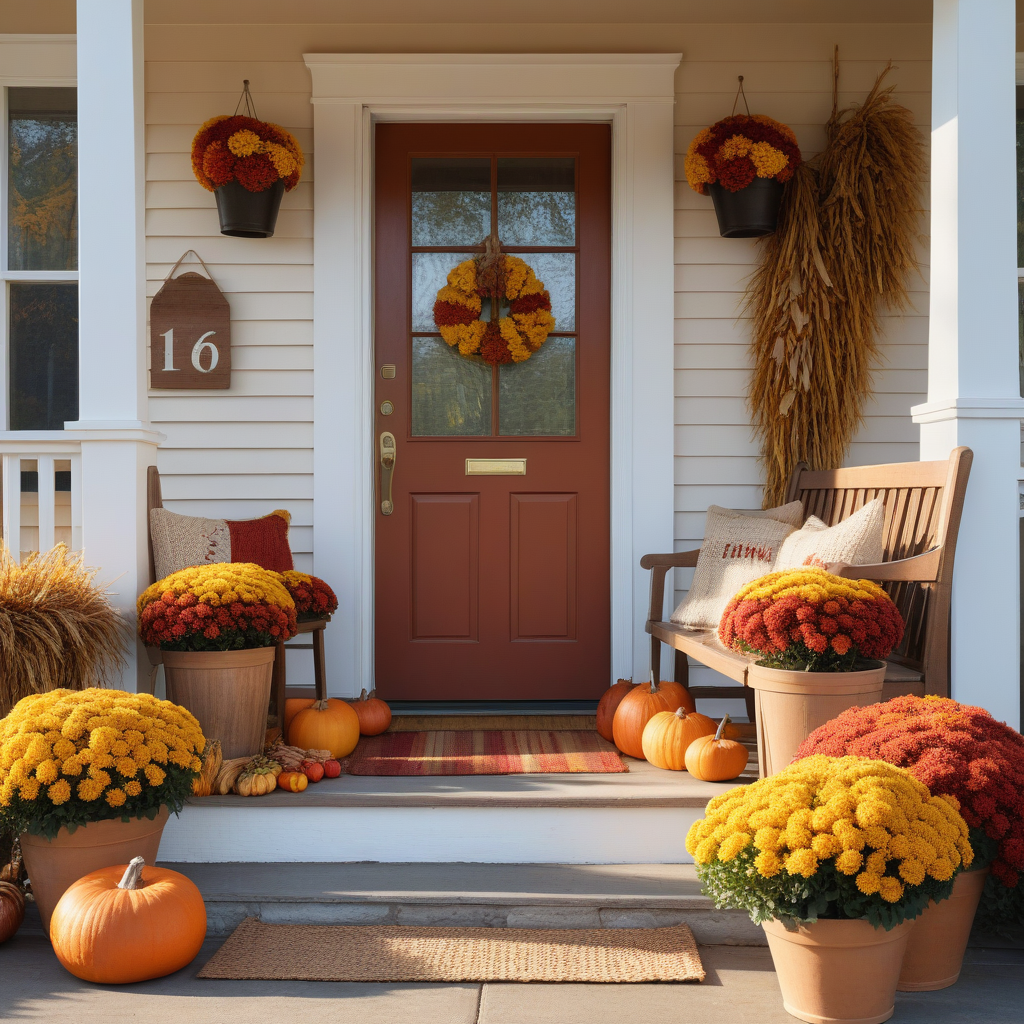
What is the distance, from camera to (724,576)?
9.84 feet

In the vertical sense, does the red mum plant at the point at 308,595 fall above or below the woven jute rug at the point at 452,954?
above

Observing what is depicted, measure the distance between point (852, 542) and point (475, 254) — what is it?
1.81 m

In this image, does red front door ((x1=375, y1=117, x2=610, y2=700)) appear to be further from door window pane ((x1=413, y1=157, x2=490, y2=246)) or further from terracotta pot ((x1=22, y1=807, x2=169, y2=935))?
terracotta pot ((x1=22, y1=807, x2=169, y2=935))

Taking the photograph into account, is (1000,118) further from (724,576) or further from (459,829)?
(459,829)

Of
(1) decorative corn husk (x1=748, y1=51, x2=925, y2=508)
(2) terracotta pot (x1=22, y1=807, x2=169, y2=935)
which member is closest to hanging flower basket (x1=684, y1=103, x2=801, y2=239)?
(1) decorative corn husk (x1=748, y1=51, x2=925, y2=508)

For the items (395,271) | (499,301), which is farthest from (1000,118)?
(395,271)

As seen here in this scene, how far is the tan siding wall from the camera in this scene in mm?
3486

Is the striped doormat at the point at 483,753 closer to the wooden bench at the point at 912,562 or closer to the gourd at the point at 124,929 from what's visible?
the wooden bench at the point at 912,562

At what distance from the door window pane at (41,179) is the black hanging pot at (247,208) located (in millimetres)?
650

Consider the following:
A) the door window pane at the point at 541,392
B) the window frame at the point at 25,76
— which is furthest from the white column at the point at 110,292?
the door window pane at the point at 541,392

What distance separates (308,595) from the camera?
9.90ft

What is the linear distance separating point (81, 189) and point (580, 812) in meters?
2.13

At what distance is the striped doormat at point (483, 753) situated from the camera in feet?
8.90

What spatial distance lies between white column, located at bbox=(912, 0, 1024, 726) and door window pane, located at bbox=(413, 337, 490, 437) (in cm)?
166
